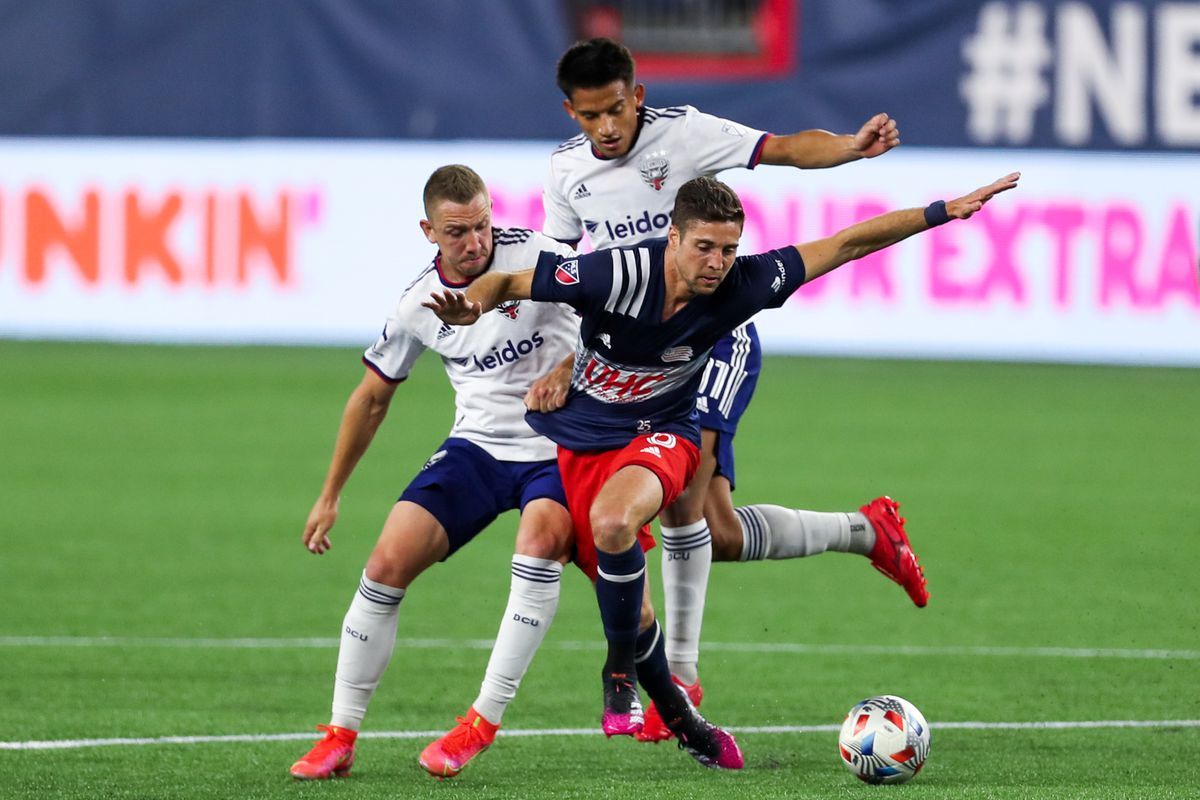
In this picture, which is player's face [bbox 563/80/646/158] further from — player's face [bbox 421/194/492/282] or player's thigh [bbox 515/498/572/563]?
player's thigh [bbox 515/498/572/563]

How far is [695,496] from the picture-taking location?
7.28 m

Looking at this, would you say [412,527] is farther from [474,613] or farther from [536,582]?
[474,613]

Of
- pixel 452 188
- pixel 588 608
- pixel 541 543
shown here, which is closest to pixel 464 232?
pixel 452 188

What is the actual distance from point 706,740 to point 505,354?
4.89 ft

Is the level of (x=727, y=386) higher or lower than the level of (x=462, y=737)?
higher

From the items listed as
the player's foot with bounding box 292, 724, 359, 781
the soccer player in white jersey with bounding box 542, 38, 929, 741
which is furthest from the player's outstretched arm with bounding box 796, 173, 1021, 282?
the player's foot with bounding box 292, 724, 359, 781

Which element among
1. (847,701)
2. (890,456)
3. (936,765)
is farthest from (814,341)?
(936,765)

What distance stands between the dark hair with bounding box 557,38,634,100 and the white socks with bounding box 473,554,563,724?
5.55ft

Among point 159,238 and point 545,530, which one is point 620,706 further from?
point 159,238

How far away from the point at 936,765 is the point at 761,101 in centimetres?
1311

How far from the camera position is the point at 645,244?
6.58 meters

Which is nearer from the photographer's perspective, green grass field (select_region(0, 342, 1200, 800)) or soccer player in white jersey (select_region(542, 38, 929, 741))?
green grass field (select_region(0, 342, 1200, 800))

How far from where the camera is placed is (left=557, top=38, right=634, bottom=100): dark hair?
273 inches

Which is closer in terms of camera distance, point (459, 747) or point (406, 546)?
point (459, 747)
